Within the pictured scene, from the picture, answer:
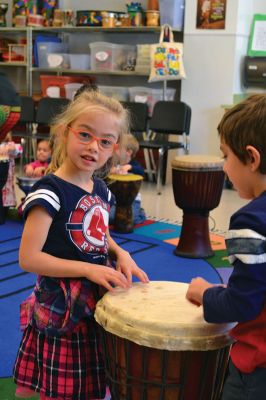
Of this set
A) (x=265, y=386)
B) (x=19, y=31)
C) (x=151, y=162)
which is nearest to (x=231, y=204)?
(x=151, y=162)

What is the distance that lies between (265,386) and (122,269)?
Result: 0.59 meters

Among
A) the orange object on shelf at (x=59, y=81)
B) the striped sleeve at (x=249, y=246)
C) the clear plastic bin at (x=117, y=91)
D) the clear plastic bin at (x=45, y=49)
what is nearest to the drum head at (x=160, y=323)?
the striped sleeve at (x=249, y=246)

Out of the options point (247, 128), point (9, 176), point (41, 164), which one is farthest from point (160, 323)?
point (41, 164)

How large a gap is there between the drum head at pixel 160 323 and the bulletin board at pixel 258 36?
17.3 feet

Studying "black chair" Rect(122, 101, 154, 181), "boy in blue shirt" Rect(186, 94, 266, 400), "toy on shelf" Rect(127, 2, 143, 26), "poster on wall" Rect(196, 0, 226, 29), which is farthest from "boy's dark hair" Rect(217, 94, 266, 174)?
"toy on shelf" Rect(127, 2, 143, 26)

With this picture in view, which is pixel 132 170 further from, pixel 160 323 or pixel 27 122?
pixel 160 323

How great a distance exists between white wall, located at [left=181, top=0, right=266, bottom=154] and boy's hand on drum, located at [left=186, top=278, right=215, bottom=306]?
5.01 meters

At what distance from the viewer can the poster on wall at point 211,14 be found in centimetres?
621

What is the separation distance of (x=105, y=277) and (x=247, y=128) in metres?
0.57

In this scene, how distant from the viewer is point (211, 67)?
20.8ft

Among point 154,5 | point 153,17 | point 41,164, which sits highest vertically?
point 154,5

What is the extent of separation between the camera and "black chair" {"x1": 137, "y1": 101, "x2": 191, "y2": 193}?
19.7 feet

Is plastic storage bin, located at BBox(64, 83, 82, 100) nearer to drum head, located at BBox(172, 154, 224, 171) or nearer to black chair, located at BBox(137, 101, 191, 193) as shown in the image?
black chair, located at BBox(137, 101, 191, 193)

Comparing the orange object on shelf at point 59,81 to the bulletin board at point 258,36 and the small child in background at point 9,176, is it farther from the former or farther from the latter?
the small child in background at point 9,176
